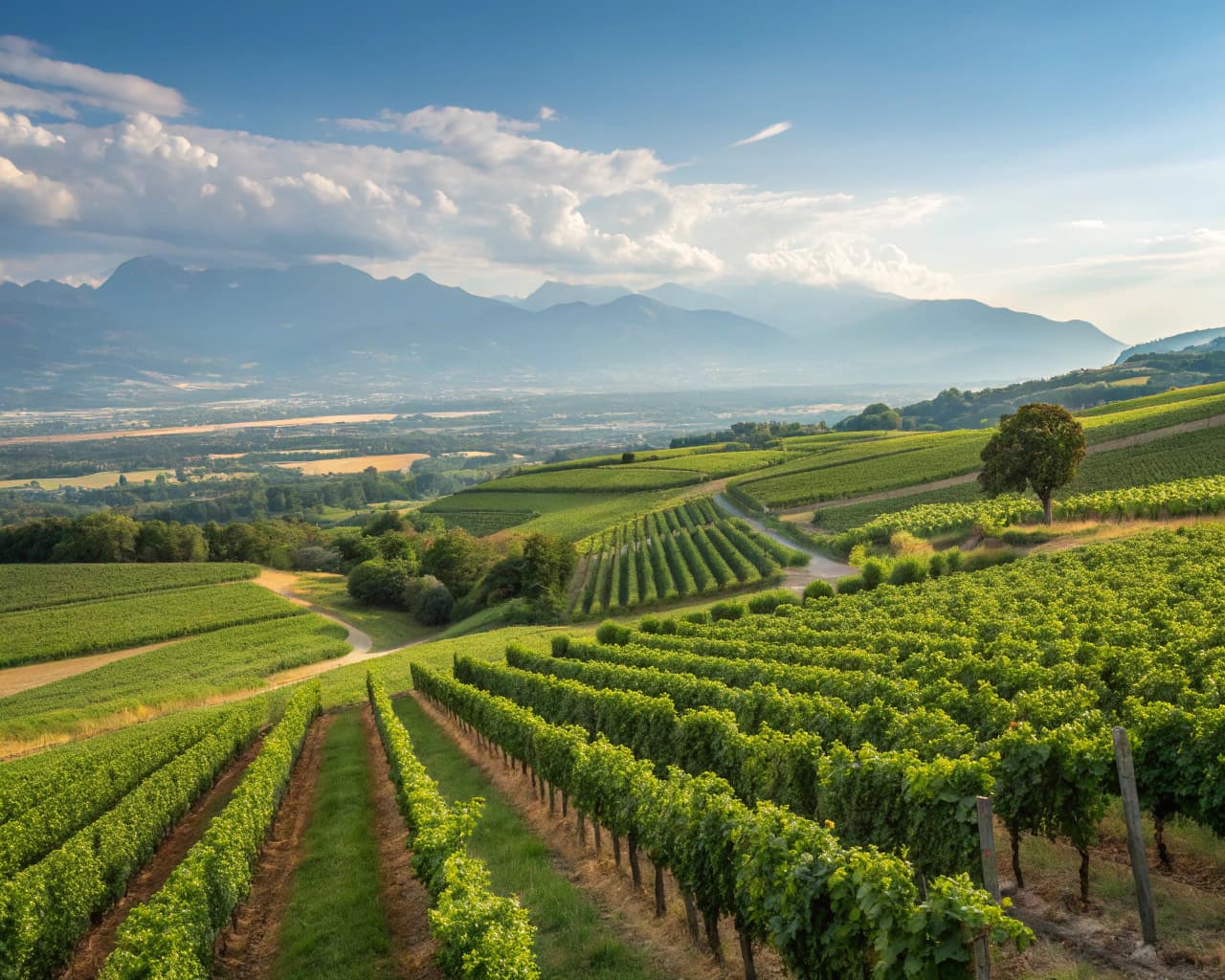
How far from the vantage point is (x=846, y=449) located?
101 m

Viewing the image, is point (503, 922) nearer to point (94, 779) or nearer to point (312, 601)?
point (94, 779)

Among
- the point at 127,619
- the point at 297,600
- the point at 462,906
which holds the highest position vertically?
the point at 462,906

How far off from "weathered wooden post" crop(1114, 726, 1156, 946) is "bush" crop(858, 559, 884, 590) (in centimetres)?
2797

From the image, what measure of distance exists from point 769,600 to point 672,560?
2423 centimetres

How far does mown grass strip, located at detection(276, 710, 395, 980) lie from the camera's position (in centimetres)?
1191

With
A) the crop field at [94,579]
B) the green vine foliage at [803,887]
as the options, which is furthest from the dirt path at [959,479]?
the crop field at [94,579]

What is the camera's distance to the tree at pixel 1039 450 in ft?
138

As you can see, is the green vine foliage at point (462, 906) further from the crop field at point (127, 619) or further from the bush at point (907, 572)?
the crop field at point (127, 619)

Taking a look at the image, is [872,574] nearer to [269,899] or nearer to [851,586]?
[851,586]

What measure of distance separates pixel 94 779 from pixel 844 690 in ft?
72.2

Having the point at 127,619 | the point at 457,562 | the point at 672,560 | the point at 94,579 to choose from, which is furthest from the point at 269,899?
the point at 94,579

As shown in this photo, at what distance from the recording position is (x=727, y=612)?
36906mm

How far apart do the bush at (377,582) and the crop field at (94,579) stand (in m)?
14.7

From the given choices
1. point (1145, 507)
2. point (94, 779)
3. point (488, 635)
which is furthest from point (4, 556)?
point (1145, 507)
